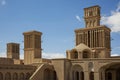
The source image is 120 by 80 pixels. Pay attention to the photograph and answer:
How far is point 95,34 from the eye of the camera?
67.7 metres

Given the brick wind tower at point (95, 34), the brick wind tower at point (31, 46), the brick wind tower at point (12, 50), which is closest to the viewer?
the brick wind tower at point (95, 34)

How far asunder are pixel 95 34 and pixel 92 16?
5.91 metres

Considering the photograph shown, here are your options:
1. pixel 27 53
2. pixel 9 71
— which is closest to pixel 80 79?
pixel 9 71

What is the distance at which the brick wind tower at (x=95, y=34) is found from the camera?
6619 cm

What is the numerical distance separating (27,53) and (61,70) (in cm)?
2003

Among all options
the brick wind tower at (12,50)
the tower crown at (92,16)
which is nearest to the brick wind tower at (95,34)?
the tower crown at (92,16)

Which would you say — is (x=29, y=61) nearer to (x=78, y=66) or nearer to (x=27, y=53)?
(x=27, y=53)

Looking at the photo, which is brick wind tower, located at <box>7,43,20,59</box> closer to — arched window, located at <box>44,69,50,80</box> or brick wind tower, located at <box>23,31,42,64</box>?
brick wind tower, located at <box>23,31,42,64</box>

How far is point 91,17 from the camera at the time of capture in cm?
7012

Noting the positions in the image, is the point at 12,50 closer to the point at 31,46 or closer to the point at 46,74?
the point at 31,46

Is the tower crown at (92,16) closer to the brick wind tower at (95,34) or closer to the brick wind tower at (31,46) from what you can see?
the brick wind tower at (95,34)

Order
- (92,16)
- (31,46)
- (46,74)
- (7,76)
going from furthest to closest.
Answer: (92,16)
(31,46)
(46,74)
(7,76)

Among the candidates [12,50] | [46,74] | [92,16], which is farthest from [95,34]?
[12,50]

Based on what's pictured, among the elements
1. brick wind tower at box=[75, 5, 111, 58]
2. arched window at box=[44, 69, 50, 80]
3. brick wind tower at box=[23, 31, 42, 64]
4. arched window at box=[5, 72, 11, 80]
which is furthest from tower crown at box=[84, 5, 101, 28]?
arched window at box=[5, 72, 11, 80]
